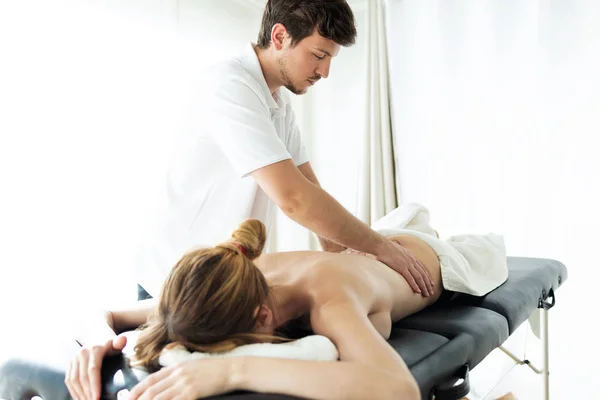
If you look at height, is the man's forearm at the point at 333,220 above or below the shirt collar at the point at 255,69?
below

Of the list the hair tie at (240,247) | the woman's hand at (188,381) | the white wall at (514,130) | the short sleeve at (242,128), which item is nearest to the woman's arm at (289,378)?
the woman's hand at (188,381)

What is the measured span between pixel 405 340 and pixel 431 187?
2066mm

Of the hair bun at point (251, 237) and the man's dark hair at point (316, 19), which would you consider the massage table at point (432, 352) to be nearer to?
the hair bun at point (251, 237)

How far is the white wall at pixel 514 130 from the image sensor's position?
280 cm

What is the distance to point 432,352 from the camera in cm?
122

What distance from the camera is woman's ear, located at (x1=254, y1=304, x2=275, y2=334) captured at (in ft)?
3.59

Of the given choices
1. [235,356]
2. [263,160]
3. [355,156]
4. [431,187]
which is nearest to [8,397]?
[235,356]

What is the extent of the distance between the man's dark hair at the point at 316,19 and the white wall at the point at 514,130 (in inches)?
61.6

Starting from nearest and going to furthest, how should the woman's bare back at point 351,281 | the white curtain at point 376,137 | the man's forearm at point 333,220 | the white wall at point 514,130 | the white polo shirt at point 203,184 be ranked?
the woman's bare back at point 351,281
the man's forearm at point 333,220
the white polo shirt at point 203,184
the white wall at point 514,130
the white curtain at point 376,137

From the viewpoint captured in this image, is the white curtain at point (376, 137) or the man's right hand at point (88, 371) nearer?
the man's right hand at point (88, 371)

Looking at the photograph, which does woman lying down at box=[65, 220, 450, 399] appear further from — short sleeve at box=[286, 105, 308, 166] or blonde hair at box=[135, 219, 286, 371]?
short sleeve at box=[286, 105, 308, 166]

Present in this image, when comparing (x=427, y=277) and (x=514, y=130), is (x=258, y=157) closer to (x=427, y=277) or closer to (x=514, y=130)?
(x=427, y=277)

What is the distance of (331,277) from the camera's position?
1.28 meters

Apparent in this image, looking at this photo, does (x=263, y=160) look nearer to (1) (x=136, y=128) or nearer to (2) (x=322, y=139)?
(1) (x=136, y=128)
